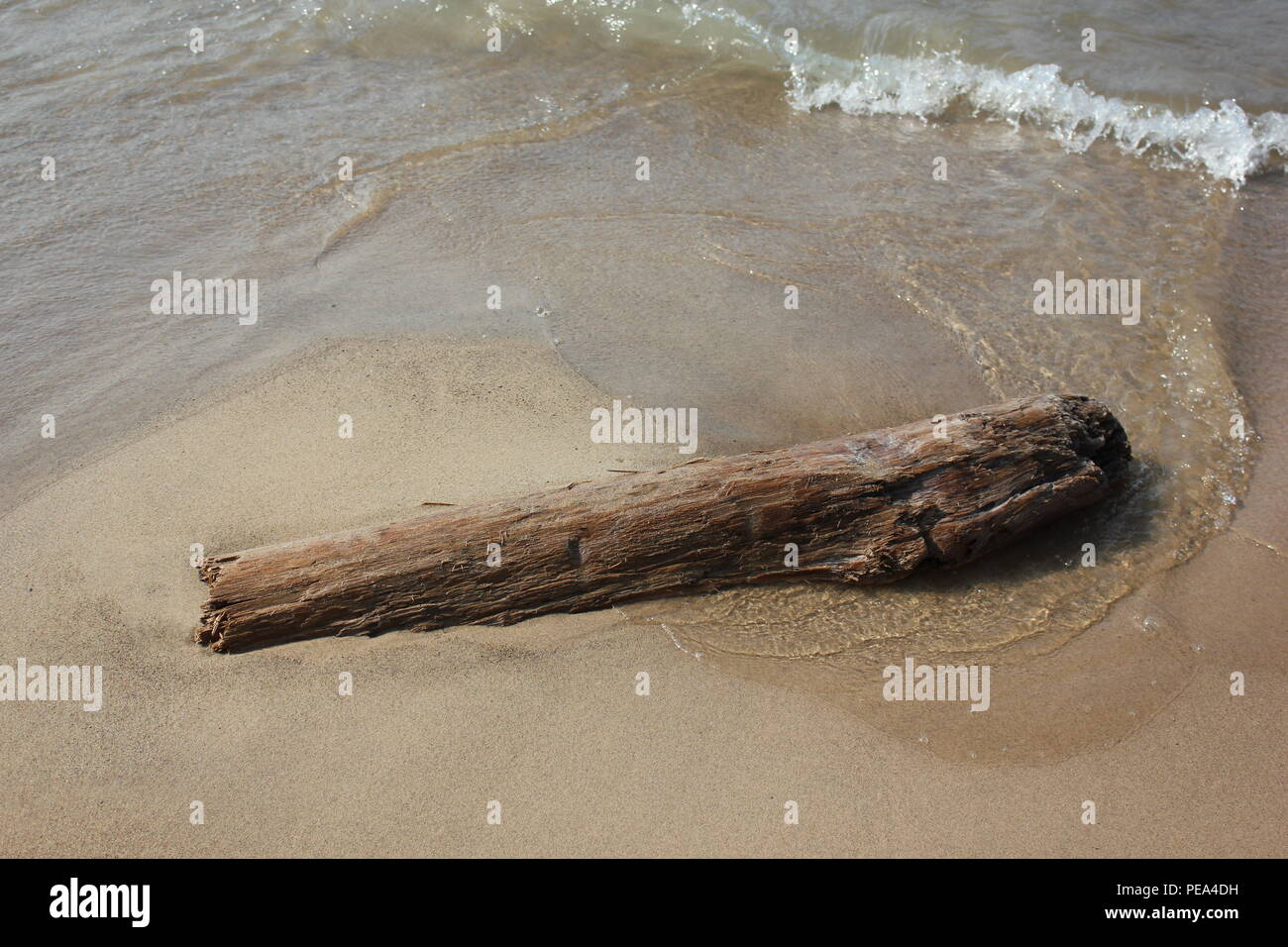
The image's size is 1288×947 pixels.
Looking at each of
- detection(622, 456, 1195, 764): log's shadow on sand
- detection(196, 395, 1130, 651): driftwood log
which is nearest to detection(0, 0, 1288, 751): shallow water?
detection(622, 456, 1195, 764): log's shadow on sand

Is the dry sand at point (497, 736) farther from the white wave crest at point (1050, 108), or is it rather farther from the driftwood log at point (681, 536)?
the white wave crest at point (1050, 108)

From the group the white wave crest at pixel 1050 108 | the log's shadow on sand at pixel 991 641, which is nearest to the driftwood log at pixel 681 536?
the log's shadow on sand at pixel 991 641

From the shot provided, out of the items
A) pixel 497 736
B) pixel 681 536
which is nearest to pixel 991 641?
pixel 681 536

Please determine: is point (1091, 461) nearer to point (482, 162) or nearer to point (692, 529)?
point (692, 529)

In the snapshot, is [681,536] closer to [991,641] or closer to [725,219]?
[991,641]

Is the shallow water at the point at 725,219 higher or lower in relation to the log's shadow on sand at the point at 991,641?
higher

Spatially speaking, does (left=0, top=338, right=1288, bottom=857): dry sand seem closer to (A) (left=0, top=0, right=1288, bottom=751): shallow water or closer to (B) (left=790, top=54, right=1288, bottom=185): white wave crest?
(A) (left=0, top=0, right=1288, bottom=751): shallow water
